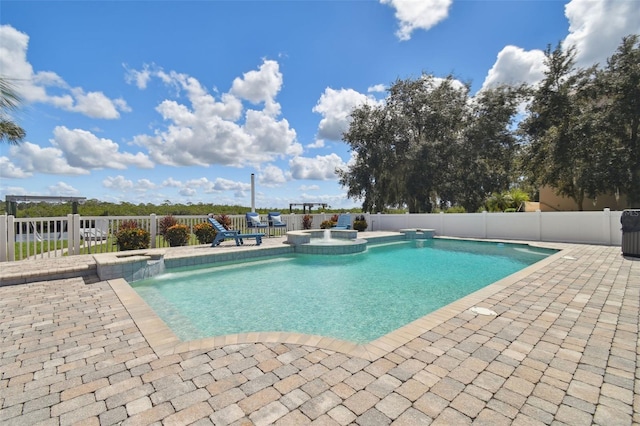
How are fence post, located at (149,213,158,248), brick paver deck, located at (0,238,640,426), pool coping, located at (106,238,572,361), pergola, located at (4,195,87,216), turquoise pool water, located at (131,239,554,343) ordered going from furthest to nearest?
pergola, located at (4,195,87,216) < fence post, located at (149,213,158,248) < turquoise pool water, located at (131,239,554,343) < pool coping, located at (106,238,572,361) < brick paver deck, located at (0,238,640,426)

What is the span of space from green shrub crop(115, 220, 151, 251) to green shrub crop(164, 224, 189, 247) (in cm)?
59

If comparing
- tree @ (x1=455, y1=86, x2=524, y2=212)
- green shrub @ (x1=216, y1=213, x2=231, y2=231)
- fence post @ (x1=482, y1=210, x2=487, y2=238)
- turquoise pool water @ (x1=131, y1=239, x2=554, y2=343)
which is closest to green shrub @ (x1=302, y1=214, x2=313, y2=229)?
green shrub @ (x1=216, y1=213, x2=231, y2=231)

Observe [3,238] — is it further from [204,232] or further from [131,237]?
[204,232]

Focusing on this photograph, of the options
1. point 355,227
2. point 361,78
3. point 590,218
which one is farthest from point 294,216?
point 590,218

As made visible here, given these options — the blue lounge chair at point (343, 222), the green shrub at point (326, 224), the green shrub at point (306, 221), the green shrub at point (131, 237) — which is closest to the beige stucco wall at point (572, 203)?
the blue lounge chair at point (343, 222)

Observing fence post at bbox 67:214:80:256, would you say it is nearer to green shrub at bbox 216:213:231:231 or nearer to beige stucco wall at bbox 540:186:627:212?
green shrub at bbox 216:213:231:231

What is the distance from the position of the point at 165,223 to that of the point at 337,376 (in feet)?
30.1

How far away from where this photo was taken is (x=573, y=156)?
42.7ft

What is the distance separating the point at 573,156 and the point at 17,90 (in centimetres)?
1859

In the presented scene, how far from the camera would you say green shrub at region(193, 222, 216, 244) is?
9945mm

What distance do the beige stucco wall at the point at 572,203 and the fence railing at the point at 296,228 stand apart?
5930 mm

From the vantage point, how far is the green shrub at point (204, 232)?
995 centimetres

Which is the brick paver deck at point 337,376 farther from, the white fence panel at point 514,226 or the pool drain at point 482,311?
the white fence panel at point 514,226

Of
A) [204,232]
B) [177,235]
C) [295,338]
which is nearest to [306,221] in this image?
[204,232]
